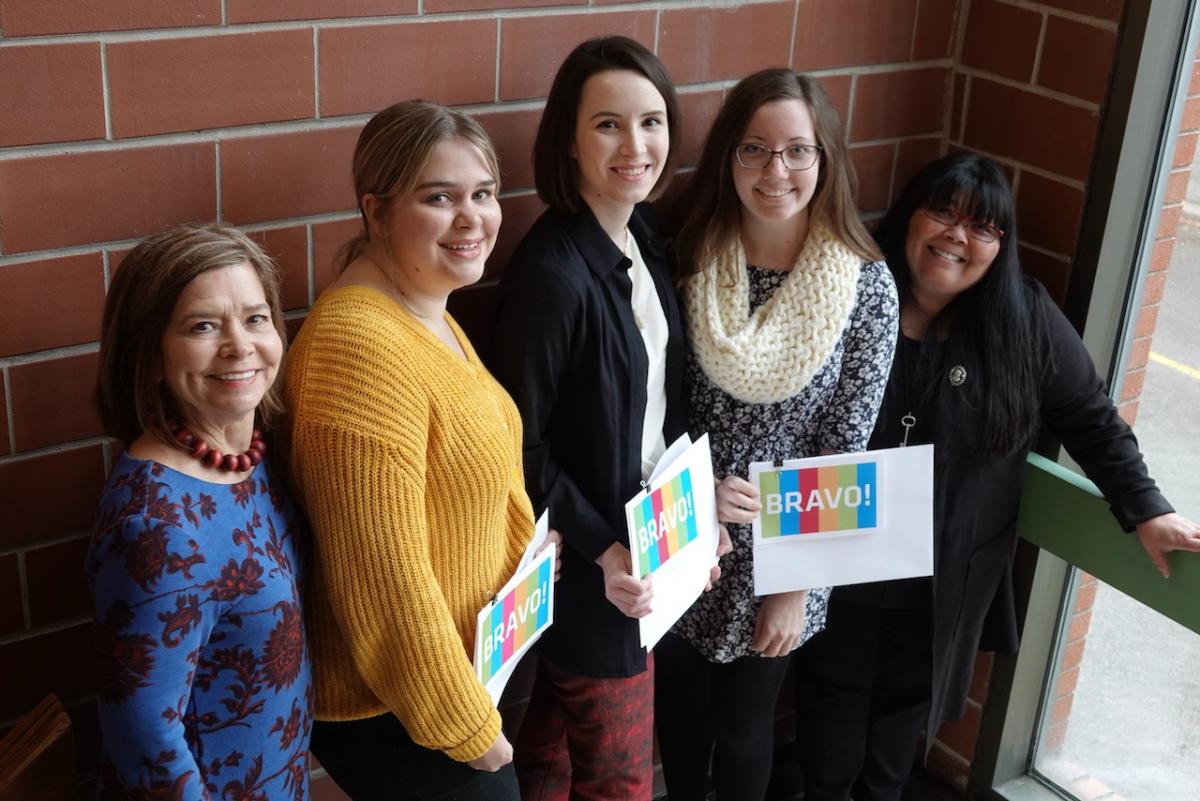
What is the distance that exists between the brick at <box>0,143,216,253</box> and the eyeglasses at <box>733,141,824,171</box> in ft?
2.70

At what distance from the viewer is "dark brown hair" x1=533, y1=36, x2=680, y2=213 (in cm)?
195

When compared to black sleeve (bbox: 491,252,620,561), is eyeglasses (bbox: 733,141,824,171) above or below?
above

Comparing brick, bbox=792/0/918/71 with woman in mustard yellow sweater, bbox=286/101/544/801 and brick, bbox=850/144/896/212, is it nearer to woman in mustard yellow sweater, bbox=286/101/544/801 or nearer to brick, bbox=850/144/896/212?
brick, bbox=850/144/896/212

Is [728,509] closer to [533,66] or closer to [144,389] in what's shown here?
[533,66]

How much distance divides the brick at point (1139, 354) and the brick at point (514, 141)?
1268 mm

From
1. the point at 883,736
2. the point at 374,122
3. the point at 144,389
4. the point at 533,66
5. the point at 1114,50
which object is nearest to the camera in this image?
the point at 144,389

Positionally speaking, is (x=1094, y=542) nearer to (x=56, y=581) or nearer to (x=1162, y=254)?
(x=1162, y=254)

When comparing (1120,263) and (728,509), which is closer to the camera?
(728,509)

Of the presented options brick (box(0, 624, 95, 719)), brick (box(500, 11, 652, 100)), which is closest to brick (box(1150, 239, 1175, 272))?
brick (box(500, 11, 652, 100))

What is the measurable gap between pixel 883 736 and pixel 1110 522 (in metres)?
0.64

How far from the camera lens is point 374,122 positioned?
1747 millimetres

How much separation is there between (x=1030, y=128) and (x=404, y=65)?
127 centimetres

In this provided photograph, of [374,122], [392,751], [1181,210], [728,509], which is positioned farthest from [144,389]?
[1181,210]

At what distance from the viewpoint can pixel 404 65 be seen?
1956 mm
